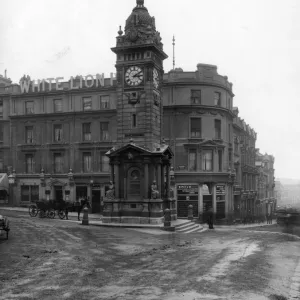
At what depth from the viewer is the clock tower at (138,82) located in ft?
111

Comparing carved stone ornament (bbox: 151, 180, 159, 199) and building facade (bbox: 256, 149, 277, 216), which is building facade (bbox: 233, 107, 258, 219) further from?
carved stone ornament (bbox: 151, 180, 159, 199)

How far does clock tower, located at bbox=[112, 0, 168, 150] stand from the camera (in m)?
34.0

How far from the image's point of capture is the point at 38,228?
2961 centimetres

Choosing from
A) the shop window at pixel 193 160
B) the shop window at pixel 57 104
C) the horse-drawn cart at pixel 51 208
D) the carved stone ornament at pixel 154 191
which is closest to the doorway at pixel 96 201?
the shop window at pixel 57 104

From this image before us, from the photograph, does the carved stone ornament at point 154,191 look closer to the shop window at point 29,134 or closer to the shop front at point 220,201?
the shop front at point 220,201

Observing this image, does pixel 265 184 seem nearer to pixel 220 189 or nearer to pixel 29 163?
pixel 220 189

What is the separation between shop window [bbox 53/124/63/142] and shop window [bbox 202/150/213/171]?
1631 cm

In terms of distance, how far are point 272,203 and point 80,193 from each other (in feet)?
168

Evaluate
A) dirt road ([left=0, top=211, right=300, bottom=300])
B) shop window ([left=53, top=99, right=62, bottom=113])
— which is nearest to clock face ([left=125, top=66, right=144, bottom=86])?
dirt road ([left=0, top=211, right=300, bottom=300])

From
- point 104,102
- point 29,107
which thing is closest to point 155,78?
point 104,102

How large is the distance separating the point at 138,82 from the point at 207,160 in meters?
16.4

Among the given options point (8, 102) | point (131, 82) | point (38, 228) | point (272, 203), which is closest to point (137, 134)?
point (131, 82)

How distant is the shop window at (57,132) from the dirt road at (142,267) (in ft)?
85.8

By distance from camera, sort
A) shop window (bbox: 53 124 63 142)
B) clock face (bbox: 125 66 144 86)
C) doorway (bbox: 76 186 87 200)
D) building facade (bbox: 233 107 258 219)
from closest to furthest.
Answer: clock face (bbox: 125 66 144 86)
doorway (bbox: 76 186 87 200)
shop window (bbox: 53 124 63 142)
building facade (bbox: 233 107 258 219)
